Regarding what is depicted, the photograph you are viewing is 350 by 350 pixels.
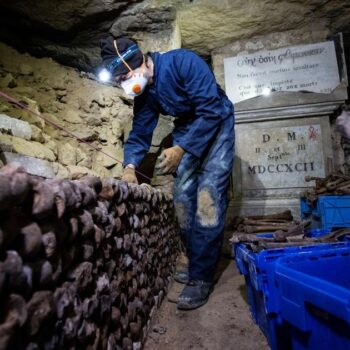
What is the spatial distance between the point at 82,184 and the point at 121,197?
0.37 metres

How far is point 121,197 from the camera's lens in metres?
1.32

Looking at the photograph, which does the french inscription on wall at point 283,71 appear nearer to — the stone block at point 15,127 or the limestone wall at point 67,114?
the limestone wall at point 67,114

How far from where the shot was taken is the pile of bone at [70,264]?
0.58 meters

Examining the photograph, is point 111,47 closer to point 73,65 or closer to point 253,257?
point 253,257

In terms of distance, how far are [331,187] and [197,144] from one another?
1.78 metres

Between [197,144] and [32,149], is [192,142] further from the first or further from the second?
[32,149]

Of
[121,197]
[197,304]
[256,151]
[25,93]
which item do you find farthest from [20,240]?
[256,151]

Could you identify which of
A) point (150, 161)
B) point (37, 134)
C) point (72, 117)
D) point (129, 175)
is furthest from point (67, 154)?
point (129, 175)

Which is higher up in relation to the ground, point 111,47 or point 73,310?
point 111,47

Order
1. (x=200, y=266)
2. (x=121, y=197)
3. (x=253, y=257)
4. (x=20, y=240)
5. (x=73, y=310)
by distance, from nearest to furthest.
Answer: (x=20, y=240) → (x=73, y=310) → (x=121, y=197) → (x=253, y=257) → (x=200, y=266)

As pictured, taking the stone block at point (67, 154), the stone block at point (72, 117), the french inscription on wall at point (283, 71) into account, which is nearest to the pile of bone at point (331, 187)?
the french inscription on wall at point (283, 71)

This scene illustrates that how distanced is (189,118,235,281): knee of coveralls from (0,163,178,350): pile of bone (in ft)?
2.14

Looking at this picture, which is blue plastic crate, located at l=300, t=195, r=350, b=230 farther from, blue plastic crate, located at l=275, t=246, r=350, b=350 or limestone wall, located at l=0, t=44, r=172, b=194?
limestone wall, located at l=0, t=44, r=172, b=194

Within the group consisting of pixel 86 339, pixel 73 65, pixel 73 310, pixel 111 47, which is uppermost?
pixel 73 65
